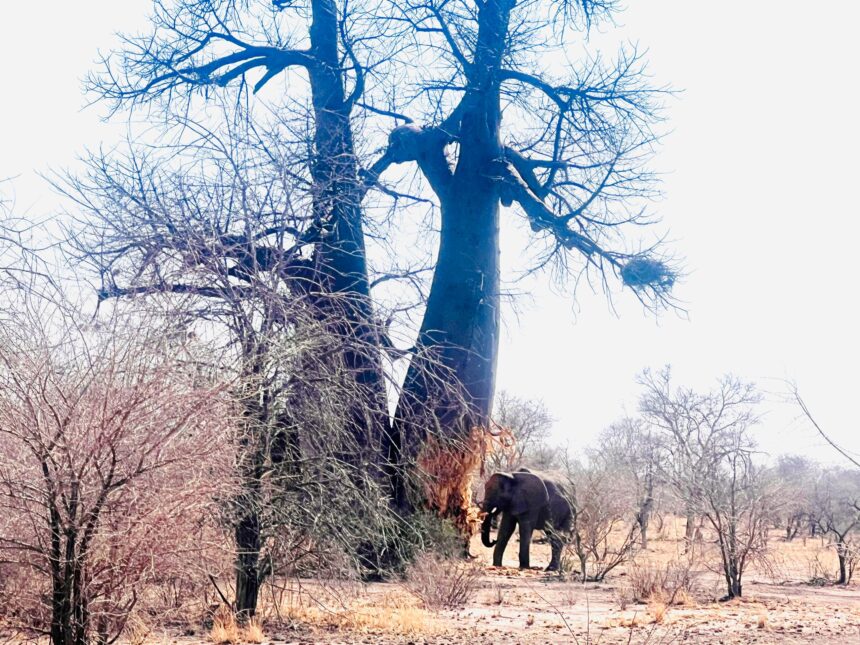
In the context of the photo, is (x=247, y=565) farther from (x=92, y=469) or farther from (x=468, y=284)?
(x=468, y=284)

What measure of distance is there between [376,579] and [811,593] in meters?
4.82

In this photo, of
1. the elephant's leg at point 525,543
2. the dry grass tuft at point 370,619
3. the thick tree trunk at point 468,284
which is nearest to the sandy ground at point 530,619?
the dry grass tuft at point 370,619

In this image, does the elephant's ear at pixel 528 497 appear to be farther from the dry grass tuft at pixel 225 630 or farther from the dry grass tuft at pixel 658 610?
the dry grass tuft at pixel 225 630

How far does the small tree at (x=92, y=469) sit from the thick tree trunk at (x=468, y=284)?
510 centimetres

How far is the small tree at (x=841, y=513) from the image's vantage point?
12242mm

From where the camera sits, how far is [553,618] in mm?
7109

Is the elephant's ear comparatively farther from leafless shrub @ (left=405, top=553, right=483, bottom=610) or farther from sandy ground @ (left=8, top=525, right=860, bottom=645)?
leafless shrub @ (left=405, top=553, right=483, bottom=610)

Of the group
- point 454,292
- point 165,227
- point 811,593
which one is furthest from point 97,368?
point 811,593

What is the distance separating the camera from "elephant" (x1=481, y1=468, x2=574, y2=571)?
42.2ft

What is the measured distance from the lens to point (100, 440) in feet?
11.7

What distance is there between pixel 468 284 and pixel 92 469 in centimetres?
674

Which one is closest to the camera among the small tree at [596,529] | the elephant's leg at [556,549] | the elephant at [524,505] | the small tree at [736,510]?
the small tree at [736,510]

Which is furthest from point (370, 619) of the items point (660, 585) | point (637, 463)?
point (637, 463)

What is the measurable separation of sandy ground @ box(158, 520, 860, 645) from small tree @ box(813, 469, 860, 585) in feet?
7.49
